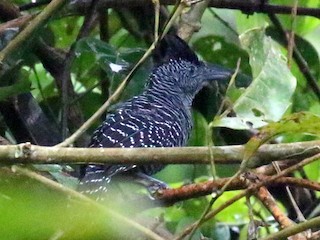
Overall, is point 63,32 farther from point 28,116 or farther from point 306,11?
point 306,11

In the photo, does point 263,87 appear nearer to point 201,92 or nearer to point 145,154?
point 145,154

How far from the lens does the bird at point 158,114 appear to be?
2.14 m

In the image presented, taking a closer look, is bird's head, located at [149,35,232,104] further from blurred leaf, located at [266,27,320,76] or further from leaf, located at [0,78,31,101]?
leaf, located at [0,78,31,101]

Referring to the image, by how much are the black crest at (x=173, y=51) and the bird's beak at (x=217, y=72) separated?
0.09 meters

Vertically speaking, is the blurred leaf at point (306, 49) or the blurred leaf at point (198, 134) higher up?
the blurred leaf at point (306, 49)

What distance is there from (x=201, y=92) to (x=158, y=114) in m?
0.45

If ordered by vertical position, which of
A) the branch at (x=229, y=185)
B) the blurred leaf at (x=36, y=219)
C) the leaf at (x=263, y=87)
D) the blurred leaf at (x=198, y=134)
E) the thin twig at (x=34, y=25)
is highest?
the blurred leaf at (x=36, y=219)

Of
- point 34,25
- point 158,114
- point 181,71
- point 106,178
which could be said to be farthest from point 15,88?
point 181,71

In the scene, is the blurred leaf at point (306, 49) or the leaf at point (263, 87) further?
the blurred leaf at point (306, 49)

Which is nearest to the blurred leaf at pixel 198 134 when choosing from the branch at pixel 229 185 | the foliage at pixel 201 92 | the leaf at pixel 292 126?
the foliage at pixel 201 92

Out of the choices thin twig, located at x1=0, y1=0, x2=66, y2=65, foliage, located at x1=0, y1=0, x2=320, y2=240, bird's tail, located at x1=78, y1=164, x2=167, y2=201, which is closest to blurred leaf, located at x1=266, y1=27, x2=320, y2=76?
foliage, located at x1=0, y1=0, x2=320, y2=240

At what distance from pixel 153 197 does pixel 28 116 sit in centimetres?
81

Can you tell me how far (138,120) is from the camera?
7.94ft

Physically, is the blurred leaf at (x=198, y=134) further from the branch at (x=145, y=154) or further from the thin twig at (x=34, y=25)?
the branch at (x=145, y=154)
